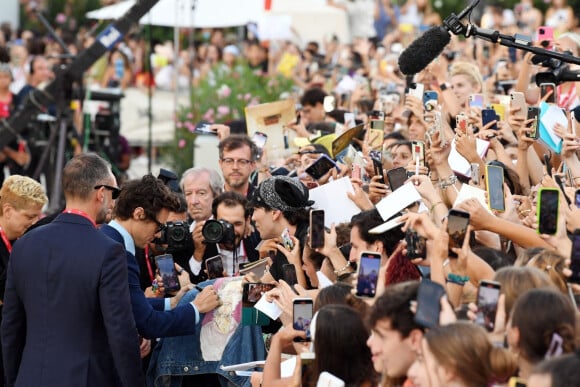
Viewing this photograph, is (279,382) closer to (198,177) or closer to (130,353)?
(130,353)

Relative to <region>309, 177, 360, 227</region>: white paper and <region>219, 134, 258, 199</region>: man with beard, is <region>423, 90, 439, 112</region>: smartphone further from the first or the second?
<region>309, 177, 360, 227</region>: white paper

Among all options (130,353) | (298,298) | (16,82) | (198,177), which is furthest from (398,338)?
(16,82)

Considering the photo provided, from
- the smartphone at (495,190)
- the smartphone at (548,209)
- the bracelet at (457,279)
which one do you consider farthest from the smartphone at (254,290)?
the smartphone at (548,209)

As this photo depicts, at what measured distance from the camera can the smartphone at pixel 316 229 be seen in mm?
6148

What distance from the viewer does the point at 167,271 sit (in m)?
6.89

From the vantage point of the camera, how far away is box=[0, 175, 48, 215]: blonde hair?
24.7 feet

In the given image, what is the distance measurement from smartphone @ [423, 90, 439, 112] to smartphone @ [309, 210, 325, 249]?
8.41 feet

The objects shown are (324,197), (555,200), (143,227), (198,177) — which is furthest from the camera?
(198,177)

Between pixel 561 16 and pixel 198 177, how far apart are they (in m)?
9.34

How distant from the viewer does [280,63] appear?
1827 cm

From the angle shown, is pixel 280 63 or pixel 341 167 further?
pixel 280 63

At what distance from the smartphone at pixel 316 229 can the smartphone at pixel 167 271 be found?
1.03m

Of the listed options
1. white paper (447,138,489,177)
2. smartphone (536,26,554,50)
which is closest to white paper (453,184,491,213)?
white paper (447,138,489,177)

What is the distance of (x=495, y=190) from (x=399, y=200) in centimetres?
57
